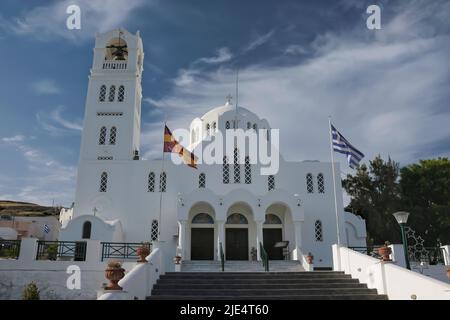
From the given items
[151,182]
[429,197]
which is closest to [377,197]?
[429,197]

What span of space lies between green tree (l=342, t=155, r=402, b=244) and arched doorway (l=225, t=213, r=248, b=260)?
34.5 feet

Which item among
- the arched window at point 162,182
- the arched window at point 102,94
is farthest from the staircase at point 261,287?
the arched window at point 102,94

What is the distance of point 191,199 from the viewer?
73.8ft

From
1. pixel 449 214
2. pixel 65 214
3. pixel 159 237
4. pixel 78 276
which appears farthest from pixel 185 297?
pixel 65 214

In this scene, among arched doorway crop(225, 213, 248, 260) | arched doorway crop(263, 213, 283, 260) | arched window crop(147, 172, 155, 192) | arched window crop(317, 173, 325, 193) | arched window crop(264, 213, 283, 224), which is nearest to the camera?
arched doorway crop(225, 213, 248, 260)

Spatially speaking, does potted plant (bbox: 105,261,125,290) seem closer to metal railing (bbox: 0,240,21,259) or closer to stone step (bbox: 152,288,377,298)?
stone step (bbox: 152,288,377,298)

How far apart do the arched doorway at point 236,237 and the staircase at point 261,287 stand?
9749mm

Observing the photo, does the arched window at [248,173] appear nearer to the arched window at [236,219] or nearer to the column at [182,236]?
the arched window at [236,219]

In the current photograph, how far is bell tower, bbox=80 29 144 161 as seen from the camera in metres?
25.3

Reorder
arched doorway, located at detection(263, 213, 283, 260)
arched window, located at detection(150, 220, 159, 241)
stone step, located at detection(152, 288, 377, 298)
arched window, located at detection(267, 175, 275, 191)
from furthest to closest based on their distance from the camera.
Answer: arched window, located at detection(267, 175, 275, 191) < arched doorway, located at detection(263, 213, 283, 260) < arched window, located at detection(150, 220, 159, 241) < stone step, located at detection(152, 288, 377, 298)

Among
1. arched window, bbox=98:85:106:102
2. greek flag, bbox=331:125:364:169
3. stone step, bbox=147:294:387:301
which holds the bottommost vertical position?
stone step, bbox=147:294:387:301

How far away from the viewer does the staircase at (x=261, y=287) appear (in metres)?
11.8

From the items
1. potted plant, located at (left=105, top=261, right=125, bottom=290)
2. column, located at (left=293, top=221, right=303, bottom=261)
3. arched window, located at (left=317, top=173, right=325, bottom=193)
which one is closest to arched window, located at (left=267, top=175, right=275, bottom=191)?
arched window, located at (left=317, top=173, right=325, bottom=193)

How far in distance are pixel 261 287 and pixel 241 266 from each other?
7.29m
